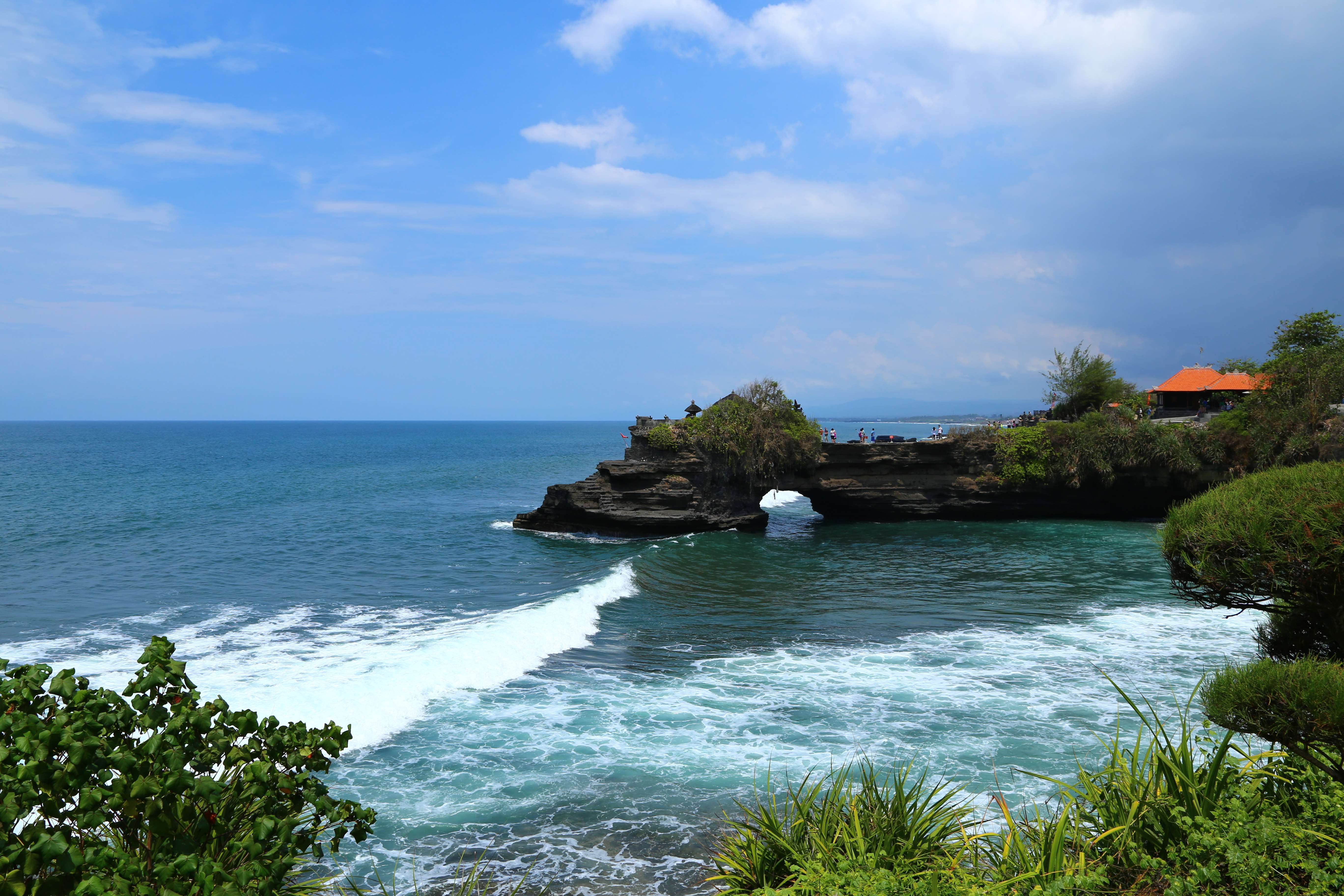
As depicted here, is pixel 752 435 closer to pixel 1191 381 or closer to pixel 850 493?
pixel 850 493

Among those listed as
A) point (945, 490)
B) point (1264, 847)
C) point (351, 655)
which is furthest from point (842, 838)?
point (945, 490)

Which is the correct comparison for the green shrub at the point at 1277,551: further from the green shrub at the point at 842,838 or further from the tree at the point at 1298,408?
the tree at the point at 1298,408

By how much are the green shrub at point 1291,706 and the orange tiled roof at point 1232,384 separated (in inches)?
1831

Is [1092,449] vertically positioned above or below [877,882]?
above

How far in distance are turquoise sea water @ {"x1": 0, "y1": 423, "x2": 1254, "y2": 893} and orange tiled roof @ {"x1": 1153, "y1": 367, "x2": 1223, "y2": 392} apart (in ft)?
58.8

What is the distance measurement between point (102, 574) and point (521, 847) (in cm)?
2468

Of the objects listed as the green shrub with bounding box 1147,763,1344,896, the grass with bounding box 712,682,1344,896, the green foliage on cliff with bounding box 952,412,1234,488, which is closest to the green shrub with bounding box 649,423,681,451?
the green foliage on cliff with bounding box 952,412,1234,488

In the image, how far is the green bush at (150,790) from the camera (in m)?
3.51

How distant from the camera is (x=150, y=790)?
3.75 metres

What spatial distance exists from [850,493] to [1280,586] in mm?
31465

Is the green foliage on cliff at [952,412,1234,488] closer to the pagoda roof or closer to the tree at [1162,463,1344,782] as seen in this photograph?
the pagoda roof

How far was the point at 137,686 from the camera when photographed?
158 inches

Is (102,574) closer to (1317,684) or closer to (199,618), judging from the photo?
(199,618)

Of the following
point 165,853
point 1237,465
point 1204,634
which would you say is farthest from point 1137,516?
point 165,853
